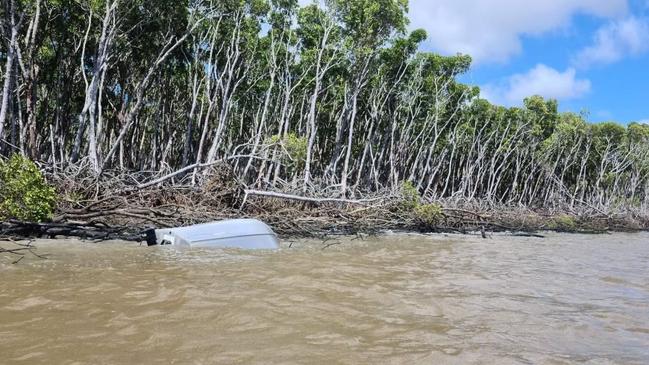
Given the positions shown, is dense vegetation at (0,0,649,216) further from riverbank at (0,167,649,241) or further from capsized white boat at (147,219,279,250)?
capsized white boat at (147,219,279,250)

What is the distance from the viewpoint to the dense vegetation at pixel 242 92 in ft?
55.4

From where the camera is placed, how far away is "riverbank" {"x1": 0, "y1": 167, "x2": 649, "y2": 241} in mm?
9797

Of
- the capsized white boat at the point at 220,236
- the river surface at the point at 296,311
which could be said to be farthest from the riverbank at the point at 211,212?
the river surface at the point at 296,311

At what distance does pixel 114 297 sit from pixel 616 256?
41.1 feet

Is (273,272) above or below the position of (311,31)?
below

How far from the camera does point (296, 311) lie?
16.3 ft

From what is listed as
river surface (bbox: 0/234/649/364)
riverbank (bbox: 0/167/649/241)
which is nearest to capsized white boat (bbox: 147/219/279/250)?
river surface (bbox: 0/234/649/364)

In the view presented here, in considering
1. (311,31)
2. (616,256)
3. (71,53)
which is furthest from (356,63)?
(616,256)

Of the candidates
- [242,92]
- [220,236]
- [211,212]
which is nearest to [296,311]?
[220,236]

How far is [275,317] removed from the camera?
469cm

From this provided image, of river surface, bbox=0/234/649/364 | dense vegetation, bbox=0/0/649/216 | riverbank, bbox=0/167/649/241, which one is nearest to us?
river surface, bbox=0/234/649/364

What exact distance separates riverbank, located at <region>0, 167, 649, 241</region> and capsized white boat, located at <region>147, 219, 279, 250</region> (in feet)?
2.07

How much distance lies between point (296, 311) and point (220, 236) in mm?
4686

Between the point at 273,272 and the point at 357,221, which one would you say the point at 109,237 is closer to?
the point at 273,272
